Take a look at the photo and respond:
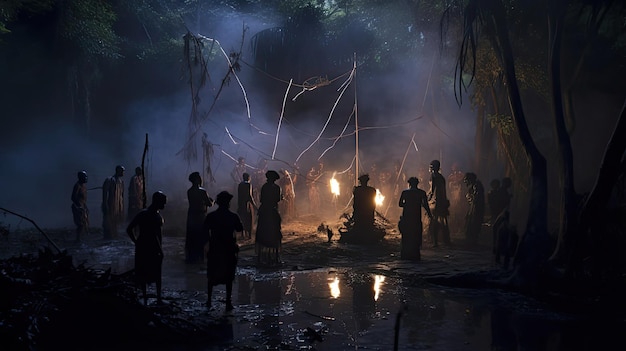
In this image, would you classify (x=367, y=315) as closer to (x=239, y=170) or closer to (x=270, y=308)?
(x=270, y=308)

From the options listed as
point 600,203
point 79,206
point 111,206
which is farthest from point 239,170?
point 600,203

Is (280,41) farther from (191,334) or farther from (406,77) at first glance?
(191,334)

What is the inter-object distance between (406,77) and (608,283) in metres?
15.4

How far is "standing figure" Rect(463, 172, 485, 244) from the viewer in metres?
12.9

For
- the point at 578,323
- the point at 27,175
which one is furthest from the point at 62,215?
the point at 578,323

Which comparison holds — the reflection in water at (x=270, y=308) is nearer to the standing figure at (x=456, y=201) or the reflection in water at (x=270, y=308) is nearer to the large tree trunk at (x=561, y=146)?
the large tree trunk at (x=561, y=146)

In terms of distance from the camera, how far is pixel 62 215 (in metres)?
19.2

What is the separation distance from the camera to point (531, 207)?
8062 mm

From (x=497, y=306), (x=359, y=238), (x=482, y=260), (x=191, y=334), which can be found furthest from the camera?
(x=359, y=238)

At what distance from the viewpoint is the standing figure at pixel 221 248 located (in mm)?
6727

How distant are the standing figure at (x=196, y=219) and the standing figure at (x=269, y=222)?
1.10 metres

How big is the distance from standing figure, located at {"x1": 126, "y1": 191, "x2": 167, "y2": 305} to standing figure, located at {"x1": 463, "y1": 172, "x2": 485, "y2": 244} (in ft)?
29.0

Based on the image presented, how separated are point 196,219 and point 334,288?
3.45m

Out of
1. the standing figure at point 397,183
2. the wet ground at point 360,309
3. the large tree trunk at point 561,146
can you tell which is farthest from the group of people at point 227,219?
the standing figure at point 397,183
